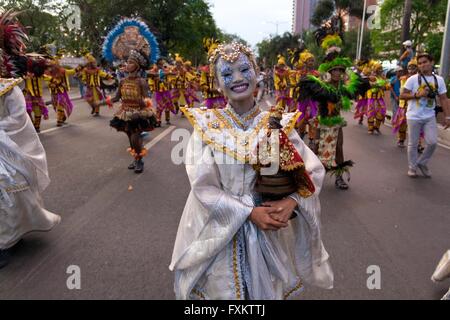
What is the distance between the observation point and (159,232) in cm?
443

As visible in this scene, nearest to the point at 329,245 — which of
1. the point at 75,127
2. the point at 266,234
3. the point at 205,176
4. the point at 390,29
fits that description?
the point at 266,234

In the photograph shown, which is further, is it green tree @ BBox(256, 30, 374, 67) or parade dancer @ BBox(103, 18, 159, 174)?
green tree @ BBox(256, 30, 374, 67)

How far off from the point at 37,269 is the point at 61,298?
602 millimetres

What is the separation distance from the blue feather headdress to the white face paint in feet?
16.5

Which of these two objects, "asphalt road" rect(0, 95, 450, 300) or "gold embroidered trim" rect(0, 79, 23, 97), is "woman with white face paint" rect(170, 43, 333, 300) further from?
"gold embroidered trim" rect(0, 79, 23, 97)

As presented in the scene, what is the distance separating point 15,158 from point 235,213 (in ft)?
8.35

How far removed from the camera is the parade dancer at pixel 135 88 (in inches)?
→ 271

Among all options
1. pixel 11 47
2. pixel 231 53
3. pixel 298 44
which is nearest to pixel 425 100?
pixel 231 53

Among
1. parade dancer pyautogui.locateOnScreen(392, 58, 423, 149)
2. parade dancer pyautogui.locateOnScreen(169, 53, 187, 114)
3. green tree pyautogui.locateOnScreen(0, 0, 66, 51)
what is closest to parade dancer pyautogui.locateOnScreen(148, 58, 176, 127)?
parade dancer pyautogui.locateOnScreen(169, 53, 187, 114)

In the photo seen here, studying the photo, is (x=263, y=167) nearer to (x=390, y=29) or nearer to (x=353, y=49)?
(x=390, y=29)

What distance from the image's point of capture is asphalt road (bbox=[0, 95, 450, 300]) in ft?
11.0

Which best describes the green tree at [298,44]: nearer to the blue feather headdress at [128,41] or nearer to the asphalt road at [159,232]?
the blue feather headdress at [128,41]

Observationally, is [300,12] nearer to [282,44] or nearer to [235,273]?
[282,44]

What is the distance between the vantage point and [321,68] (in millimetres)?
5812
